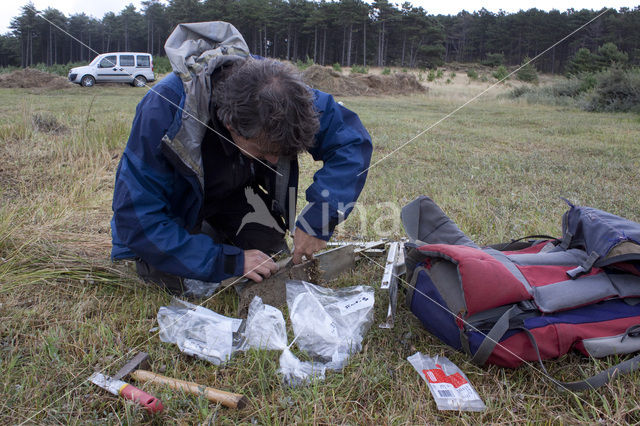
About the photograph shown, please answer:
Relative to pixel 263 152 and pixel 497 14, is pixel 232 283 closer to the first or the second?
pixel 263 152

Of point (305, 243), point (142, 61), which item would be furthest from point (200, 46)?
point (142, 61)

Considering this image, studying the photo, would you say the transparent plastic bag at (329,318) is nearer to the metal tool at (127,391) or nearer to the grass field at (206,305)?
the grass field at (206,305)

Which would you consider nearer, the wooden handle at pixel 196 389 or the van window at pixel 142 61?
the wooden handle at pixel 196 389

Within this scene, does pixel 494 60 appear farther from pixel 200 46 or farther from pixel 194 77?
pixel 194 77

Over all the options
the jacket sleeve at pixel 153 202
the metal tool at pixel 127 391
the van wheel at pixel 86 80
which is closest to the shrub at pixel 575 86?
the jacket sleeve at pixel 153 202

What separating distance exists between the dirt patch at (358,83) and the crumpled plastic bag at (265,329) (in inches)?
754

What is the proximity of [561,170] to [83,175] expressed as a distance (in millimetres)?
5508

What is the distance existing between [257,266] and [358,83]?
21.1 metres

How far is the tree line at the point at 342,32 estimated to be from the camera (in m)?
5.46

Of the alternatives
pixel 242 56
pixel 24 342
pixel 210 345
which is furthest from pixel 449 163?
pixel 24 342

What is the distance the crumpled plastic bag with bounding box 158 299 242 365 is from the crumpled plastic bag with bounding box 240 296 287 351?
2.2 inches

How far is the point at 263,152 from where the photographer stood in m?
1.84

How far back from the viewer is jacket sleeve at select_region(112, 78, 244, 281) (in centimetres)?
183

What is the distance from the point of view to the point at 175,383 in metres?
1.60
